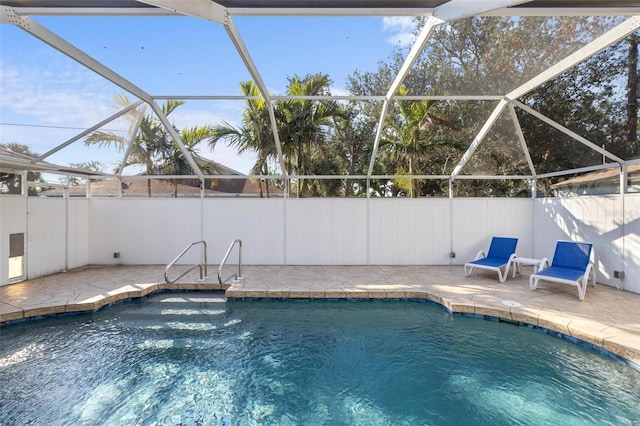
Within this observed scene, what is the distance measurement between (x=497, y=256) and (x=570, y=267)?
4.86 ft

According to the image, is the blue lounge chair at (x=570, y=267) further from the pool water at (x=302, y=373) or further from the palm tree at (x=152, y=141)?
the palm tree at (x=152, y=141)

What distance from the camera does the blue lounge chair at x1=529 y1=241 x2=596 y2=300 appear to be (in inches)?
211

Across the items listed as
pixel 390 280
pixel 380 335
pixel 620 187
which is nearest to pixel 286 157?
pixel 390 280

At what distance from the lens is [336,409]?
2973 mm

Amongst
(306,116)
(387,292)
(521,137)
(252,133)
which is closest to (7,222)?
(252,133)

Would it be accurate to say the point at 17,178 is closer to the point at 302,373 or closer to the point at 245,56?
the point at 245,56

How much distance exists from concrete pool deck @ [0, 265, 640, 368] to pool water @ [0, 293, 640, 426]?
0.80ft

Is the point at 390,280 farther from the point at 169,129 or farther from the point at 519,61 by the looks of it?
the point at 169,129

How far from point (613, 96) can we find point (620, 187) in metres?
2.31

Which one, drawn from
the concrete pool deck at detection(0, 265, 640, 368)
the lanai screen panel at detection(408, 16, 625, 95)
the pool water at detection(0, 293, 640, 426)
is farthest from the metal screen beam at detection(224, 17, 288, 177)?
the pool water at detection(0, 293, 640, 426)

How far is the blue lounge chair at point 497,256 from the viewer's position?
6.69m

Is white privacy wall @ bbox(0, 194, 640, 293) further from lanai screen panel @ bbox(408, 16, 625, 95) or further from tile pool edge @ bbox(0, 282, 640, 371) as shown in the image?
lanai screen panel @ bbox(408, 16, 625, 95)

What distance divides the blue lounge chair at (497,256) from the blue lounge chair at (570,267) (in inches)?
28.8

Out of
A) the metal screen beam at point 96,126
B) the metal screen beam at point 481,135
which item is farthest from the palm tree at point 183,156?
the metal screen beam at point 481,135
